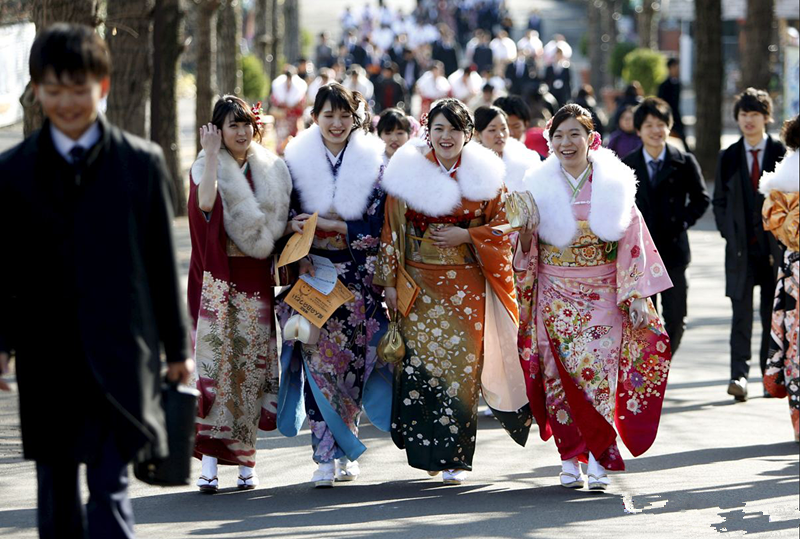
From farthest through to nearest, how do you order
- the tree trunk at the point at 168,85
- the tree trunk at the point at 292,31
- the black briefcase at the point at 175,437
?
the tree trunk at the point at 292,31 < the tree trunk at the point at 168,85 < the black briefcase at the point at 175,437

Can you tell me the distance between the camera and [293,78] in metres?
22.8

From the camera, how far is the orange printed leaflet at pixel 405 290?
21.4ft

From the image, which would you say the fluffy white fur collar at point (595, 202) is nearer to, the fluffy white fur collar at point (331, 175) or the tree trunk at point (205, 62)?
the fluffy white fur collar at point (331, 175)

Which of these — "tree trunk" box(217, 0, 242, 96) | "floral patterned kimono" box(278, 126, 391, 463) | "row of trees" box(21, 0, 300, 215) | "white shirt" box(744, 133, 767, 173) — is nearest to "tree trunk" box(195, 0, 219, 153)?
"row of trees" box(21, 0, 300, 215)

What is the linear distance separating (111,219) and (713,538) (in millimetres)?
2898

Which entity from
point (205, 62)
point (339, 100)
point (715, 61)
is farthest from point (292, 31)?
point (339, 100)

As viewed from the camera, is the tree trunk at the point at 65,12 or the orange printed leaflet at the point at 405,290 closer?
the orange printed leaflet at the point at 405,290

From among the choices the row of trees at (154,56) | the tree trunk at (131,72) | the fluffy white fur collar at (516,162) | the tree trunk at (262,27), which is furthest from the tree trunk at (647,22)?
the fluffy white fur collar at (516,162)

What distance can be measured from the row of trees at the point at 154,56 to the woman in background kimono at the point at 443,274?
3.36m

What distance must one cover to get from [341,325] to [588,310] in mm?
1172

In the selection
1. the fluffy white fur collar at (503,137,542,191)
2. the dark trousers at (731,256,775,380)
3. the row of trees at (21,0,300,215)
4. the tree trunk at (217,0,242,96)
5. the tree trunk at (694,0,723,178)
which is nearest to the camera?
the fluffy white fur collar at (503,137,542,191)

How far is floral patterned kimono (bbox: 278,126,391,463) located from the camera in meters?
6.59

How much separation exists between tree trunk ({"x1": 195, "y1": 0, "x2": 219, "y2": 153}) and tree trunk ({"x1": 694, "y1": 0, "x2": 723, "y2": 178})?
686 centimetres

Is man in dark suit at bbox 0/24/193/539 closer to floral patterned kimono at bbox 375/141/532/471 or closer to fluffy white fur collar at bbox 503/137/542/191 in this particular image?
floral patterned kimono at bbox 375/141/532/471
